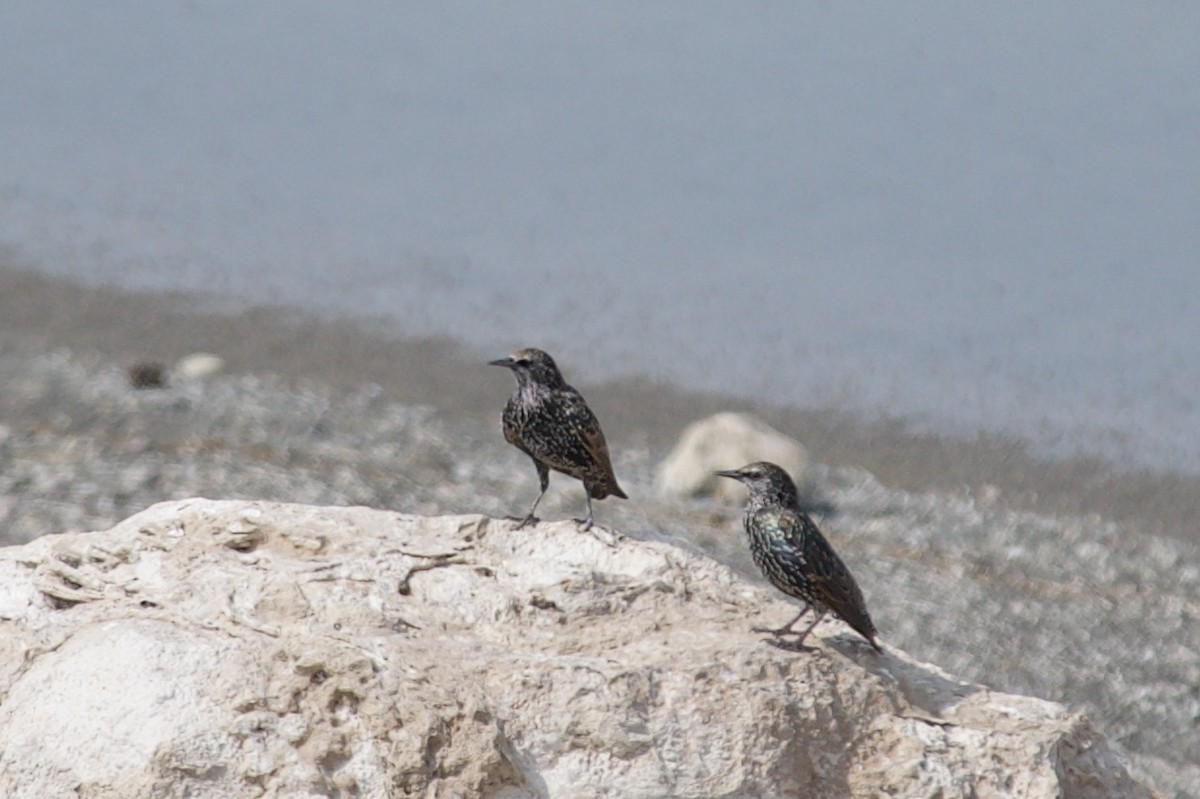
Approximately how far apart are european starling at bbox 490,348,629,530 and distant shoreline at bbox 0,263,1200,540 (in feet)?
24.3

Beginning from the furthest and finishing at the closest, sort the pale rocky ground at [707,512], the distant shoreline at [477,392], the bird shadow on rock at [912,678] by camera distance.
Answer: the distant shoreline at [477,392]
the pale rocky ground at [707,512]
the bird shadow on rock at [912,678]

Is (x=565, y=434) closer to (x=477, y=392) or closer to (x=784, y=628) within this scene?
(x=784, y=628)

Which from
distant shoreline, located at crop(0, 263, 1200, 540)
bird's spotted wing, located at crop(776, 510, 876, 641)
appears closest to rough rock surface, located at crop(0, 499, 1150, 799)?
bird's spotted wing, located at crop(776, 510, 876, 641)

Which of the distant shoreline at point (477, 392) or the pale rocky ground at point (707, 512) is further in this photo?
the distant shoreline at point (477, 392)

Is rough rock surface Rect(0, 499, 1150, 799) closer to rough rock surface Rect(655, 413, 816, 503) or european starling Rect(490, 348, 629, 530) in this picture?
european starling Rect(490, 348, 629, 530)

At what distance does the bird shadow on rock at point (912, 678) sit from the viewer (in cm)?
563

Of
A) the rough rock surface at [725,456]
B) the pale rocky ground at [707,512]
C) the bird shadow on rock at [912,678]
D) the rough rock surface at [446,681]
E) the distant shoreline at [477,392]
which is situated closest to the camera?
the rough rock surface at [446,681]

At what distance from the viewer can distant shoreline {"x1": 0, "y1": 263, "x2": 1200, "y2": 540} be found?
13805 millimetres

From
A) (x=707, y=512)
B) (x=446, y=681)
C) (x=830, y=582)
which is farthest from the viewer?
(x=707, y=512)

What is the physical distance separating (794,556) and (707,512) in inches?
296

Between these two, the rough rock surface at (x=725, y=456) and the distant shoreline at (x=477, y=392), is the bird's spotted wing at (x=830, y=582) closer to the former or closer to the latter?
the rough rock surface at (x=725, y=456)

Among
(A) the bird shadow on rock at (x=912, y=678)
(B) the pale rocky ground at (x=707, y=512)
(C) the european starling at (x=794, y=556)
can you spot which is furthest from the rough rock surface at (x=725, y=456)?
(A) the bird shadow on rock at (x=912, y=678)

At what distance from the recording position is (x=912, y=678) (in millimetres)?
5730

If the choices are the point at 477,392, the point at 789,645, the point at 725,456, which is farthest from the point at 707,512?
the point at 789,645
